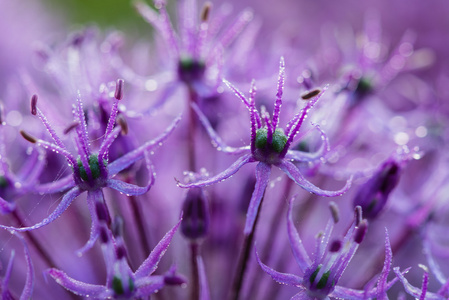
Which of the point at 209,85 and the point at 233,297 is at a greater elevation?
the point at 209,85

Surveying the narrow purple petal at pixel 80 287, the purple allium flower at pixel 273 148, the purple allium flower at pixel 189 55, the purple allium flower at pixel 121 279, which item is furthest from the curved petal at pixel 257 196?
the purple allium flower at pixel 189 55

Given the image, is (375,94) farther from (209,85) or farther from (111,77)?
(111,77)

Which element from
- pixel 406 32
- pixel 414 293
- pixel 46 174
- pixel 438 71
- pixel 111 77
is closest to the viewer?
pixel 414 293

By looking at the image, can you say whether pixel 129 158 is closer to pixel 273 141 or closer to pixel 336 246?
pixel 273 141

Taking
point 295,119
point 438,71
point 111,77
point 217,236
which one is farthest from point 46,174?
point 438,71

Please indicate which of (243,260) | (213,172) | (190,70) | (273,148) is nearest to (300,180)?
(273,148)
